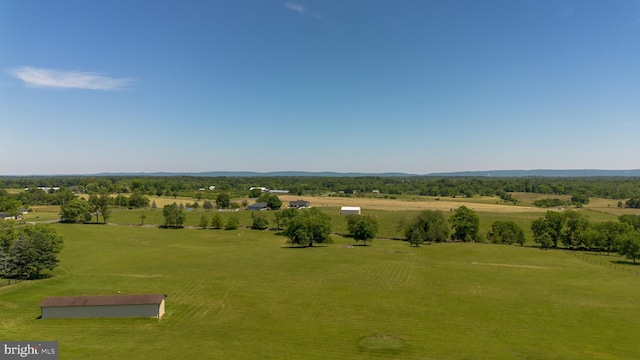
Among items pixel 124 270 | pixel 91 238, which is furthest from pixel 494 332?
pixel 91 238

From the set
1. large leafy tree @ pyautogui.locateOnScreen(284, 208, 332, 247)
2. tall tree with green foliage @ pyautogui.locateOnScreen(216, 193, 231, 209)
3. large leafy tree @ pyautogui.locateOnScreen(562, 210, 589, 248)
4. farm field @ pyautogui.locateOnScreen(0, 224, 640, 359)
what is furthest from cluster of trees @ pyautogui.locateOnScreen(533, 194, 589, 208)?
tall tree with green foliage @ pyautogui.locateOnScreen(216, 193, 231, 209)

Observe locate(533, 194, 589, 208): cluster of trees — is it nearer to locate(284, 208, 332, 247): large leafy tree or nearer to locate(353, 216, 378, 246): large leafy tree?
locate(353, 216, 378, 246): large leafy tree

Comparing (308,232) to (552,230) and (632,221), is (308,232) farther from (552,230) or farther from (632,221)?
(632,221)

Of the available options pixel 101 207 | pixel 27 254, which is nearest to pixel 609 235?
pixel 27 254

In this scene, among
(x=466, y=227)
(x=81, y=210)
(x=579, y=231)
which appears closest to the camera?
(x=579, y=231)

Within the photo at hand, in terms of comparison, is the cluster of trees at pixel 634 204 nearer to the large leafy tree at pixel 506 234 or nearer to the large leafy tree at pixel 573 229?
the large leafy tree at pixel 573 229
